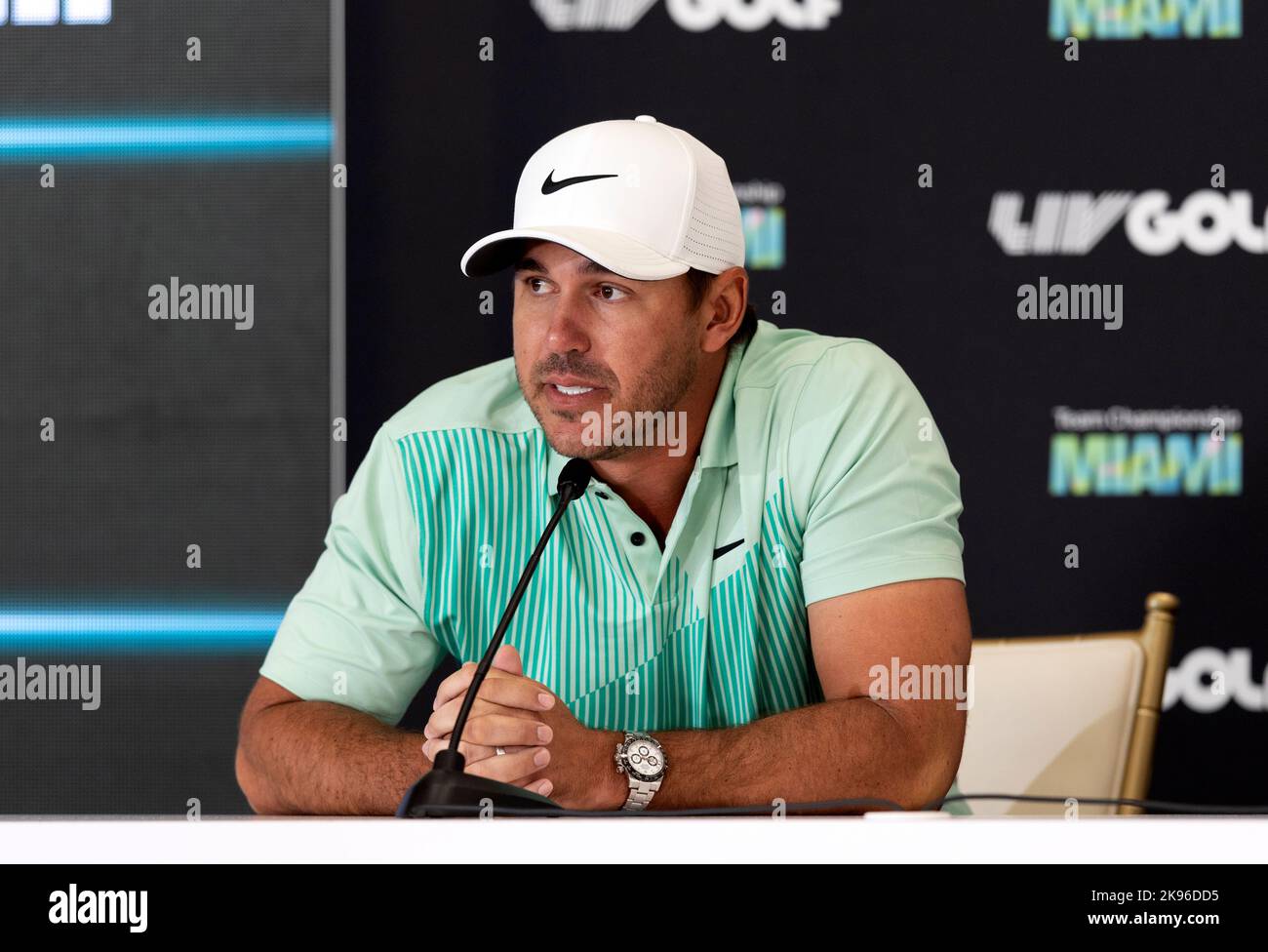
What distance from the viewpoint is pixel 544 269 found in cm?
150

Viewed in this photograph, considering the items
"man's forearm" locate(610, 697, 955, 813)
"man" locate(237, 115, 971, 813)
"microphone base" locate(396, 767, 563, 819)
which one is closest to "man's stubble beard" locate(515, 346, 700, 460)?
"man" locate(237, 115, 971, 813)

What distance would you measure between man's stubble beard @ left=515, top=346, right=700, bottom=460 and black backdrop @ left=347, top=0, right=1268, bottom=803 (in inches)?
37.5

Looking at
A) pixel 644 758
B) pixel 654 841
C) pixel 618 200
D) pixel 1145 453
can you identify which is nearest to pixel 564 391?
pixel 618 200

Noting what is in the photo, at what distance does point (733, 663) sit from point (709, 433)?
26cm

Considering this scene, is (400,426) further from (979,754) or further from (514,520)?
(979,754)

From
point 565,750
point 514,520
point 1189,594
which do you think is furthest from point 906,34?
point 565,750

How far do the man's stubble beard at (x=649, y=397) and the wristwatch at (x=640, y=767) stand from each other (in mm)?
354

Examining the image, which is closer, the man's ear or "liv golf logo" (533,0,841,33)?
the man's ear

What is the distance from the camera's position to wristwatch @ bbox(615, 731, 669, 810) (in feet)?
3.89

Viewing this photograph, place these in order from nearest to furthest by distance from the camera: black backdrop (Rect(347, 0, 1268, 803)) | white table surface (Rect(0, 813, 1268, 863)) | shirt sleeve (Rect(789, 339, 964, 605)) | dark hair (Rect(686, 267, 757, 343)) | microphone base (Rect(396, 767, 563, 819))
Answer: white table surface (Rect(0, 813, 1268, 863))
microphone base (Rect(396, 767, 563, 819))
shirt sleeve (Rect(789, 339, 964, 605))
dark hair (Rect(686, 267, 757, 343))
black backdrop (Rect(347, 0, 1268, 803))

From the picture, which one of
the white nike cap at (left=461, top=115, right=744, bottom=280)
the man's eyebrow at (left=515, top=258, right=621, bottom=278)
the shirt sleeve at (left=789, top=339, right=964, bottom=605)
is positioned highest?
the white nike cap at (left=461, top=115, right=744, bottom=280)

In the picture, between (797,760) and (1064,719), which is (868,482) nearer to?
(797,760)

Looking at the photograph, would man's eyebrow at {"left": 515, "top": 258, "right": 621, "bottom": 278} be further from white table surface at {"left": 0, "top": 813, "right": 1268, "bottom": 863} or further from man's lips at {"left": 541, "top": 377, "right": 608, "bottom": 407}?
white table surface at {"left": 0, "top": 813, "right": 1268, "bottom": 863}

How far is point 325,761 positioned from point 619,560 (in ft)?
1.25
